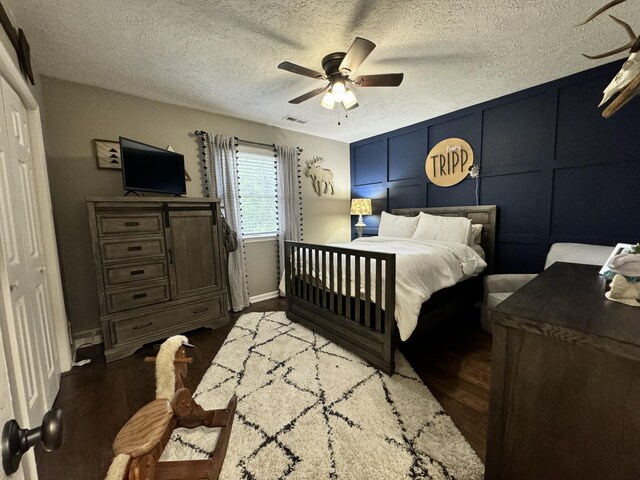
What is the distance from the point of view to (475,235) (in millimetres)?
3016

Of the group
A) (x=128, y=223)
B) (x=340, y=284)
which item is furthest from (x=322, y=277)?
(x=128, y=223)

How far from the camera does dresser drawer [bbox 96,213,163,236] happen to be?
2.12 metres

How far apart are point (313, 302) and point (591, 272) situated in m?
1.99

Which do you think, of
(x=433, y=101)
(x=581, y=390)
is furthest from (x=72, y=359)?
(x=433, y=101)

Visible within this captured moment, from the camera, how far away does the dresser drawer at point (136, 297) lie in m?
2.17

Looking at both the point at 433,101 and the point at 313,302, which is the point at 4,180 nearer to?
the point at 313,302

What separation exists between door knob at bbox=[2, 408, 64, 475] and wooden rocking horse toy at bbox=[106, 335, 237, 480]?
0.41m

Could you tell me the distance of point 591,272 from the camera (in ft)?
4.91

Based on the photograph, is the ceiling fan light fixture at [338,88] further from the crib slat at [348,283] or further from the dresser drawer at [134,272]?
the dresser drawer at [134,272]

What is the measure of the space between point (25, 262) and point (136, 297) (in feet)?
3.08

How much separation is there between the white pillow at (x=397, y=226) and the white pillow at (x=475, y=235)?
69 cm

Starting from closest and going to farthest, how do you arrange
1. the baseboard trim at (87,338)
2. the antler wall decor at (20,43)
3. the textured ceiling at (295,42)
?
the antler wall decor at (20,43)
the textured ceiling at (295,42)
the baseboard trim at (87,338)

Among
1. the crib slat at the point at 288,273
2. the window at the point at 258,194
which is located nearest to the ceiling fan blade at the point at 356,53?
the crib slat at the point at 288,273

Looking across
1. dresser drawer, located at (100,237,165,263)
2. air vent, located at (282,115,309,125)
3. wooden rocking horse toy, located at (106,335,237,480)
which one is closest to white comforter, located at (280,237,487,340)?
wooden rocking horse toy, located at (106,335,237,480)
